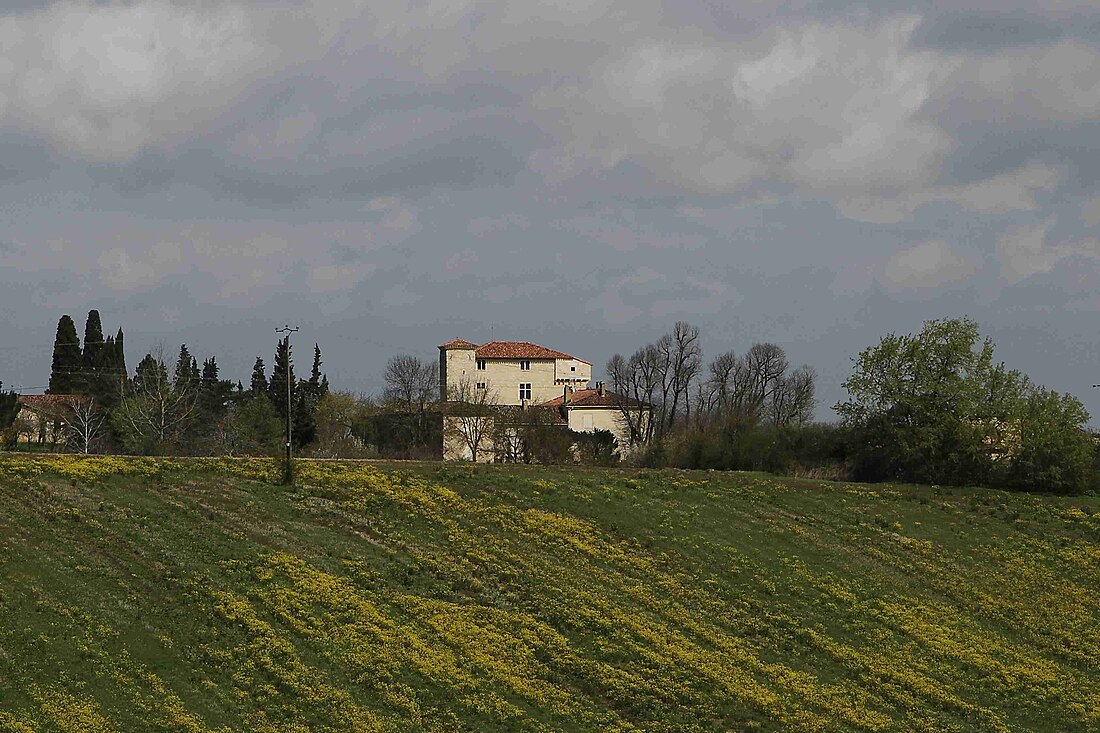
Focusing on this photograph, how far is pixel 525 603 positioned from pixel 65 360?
272ft

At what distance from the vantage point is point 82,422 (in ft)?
300

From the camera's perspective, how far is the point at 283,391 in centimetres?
11281

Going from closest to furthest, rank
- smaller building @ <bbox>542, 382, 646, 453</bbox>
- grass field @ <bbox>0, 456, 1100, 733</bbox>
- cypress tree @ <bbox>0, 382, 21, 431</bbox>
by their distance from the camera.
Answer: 1. grass field @ <bbox>0, 456, 1100, 733</bbox>
2. cypress tree @ <bbox>0, 382, 21, 431</bbox>
3. smaller building @ <bbox>542, 382, 646, 453</bbox>

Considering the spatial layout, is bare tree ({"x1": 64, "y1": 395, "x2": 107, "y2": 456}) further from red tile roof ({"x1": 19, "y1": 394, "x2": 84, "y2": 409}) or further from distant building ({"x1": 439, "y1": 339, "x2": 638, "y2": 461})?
distant building ({"x1": 439, "y1": 339, "x2": 638, "y2": 461})

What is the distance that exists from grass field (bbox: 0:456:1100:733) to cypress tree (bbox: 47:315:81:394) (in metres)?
61.1

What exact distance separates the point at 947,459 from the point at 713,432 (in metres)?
16.3

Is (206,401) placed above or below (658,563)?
above

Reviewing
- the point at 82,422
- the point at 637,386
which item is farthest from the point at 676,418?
the point at 82,422

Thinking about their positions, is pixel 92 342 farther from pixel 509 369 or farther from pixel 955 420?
pixel 955 420

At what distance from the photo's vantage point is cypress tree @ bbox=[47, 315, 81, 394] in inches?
4222

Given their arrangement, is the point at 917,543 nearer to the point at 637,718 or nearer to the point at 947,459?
the point at 947,459

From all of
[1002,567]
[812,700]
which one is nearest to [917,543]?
[1002,567]

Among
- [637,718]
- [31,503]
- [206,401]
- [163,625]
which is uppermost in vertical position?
[206,401]

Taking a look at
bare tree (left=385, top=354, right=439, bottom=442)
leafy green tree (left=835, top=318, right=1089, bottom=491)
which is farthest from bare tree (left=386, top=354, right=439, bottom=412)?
leafy green tree (left=835, top=318, right=1089, bottom=491)
